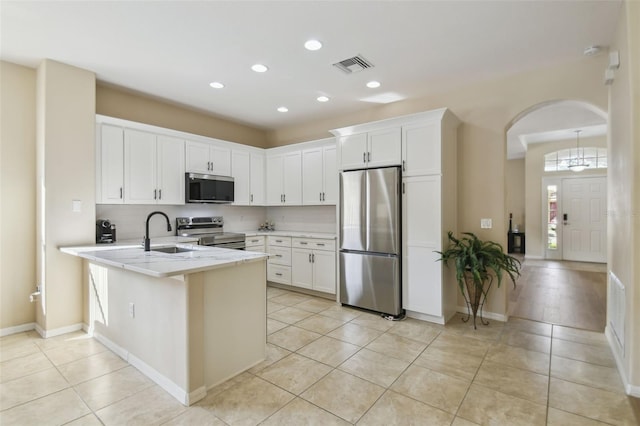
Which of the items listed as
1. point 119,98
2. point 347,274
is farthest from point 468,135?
point 119,98

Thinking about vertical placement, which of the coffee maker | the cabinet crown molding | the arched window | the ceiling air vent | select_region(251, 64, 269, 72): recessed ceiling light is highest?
select_region(251, 64, 269, 72): recessed ceiling light

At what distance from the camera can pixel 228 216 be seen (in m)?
5.43

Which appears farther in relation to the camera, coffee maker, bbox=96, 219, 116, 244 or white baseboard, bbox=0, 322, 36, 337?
coffee maker, bbox=96, 219, 116, 244

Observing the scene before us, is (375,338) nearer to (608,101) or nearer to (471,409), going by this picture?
(471,409)

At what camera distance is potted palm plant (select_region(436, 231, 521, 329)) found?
3.38m

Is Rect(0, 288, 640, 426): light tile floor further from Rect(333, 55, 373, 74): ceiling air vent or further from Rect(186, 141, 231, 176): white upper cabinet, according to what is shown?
Rect(333, 55, 373, 74): ceiling air vent

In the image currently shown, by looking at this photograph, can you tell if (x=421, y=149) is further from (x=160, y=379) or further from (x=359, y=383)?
(x=160, y=379)

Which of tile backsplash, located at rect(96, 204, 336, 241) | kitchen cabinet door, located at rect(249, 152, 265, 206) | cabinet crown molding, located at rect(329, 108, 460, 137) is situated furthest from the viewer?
kitchen cabinet door, located at rect(249, 152, 265, 206)

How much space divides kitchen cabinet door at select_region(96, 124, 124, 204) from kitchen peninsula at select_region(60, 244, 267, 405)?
914 millimetres

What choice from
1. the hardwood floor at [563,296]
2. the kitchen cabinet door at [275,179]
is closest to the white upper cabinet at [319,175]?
the kitchen cabinet door at [275,179]

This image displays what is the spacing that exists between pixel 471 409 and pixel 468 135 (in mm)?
3030

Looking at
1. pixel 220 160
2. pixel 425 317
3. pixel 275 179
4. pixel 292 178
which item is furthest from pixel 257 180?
pixel 425 317

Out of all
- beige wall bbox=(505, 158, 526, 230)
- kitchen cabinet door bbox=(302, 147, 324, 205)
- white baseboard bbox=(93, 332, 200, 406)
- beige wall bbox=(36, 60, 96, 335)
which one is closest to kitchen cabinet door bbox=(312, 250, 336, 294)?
kitchen cabinet door bbox=(302, 147, 324, 205)

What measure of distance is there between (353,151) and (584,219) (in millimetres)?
7016
